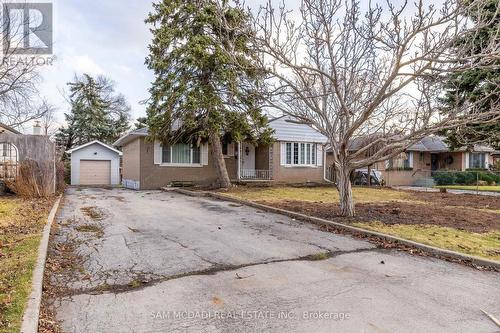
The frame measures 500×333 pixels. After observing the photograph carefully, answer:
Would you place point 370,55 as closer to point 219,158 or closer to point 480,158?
point 219,158

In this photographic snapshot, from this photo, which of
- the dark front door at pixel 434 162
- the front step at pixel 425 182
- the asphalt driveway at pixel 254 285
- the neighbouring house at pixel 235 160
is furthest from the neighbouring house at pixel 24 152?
the dark front door at pixel 434 162

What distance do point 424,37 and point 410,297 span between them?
588 cm

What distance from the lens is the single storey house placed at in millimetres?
28000

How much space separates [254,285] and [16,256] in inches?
142

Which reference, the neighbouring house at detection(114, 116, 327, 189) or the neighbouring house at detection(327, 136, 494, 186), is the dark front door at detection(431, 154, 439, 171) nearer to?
the neighbouring house at detection(327, 136, 494, 186)

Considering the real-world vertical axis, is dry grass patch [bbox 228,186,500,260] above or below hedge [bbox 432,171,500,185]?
below

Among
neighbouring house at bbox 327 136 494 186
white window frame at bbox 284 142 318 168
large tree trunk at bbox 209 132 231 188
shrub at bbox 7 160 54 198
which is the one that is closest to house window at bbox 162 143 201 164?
large tree trunk at bbox 209 132 231 188

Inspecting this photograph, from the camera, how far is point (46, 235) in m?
6.54

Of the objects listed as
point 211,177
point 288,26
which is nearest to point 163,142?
point 211,177

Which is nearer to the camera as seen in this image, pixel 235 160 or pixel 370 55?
pixel 370 55

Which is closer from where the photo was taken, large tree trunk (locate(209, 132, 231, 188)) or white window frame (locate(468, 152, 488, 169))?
large tree trunk (locate(209, 132, 231, 188))

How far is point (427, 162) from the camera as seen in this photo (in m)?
32.3

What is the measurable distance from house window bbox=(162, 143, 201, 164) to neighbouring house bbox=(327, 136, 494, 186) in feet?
39.1

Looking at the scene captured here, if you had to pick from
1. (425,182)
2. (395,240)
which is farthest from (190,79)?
(425,182)
